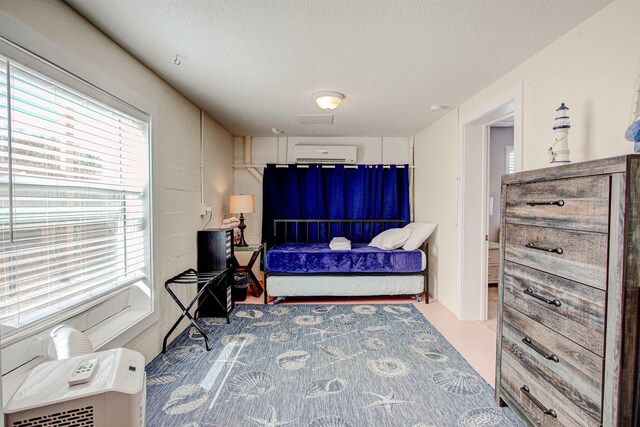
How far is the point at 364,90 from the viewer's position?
263cm

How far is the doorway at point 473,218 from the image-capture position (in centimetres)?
296

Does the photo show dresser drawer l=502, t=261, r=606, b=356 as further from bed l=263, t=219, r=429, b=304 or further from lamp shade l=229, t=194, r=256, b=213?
lamp shade l=229, t=194, r=256, b=213

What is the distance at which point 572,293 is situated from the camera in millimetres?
1227

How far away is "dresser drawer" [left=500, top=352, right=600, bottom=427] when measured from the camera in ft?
4.03

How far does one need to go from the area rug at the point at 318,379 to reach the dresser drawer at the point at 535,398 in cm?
20

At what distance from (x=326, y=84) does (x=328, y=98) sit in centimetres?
21

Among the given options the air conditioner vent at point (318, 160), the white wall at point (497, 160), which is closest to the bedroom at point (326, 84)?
the air conditioner vent at point (318, 160)

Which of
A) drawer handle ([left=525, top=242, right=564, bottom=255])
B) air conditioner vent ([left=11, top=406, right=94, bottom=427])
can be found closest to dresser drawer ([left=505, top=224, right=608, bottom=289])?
drawer handle ([left=525, top=242, right=564, bottom=255])

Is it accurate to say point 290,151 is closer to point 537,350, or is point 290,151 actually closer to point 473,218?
point 473,218

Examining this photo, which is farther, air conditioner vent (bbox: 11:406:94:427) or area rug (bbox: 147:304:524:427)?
area rug (bbox: 147:304:524:427)

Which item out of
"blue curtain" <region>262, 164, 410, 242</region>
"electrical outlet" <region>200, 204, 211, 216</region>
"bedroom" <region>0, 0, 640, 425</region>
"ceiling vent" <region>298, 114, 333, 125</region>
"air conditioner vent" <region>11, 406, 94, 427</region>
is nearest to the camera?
"air conditioner vent" <region>11, 406, 94, 427</region>

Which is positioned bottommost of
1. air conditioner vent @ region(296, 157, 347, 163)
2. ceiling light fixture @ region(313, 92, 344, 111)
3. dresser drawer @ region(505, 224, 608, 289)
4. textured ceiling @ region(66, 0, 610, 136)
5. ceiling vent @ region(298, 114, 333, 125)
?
dresser drawer @ region(505, 224, 608, 289)

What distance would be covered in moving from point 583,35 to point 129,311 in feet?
11.2

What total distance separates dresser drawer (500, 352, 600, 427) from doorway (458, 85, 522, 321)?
4.67ft
